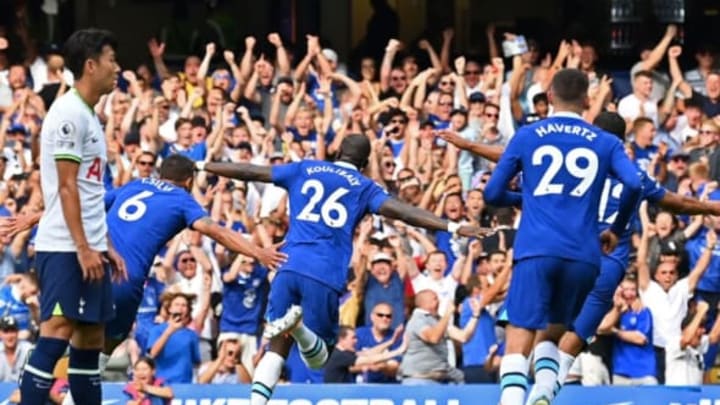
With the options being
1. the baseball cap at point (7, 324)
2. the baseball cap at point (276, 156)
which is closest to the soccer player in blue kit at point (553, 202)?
the baseball cap at point (7, 324)

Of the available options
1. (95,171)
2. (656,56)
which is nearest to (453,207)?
(656,56)

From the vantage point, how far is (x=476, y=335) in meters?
20.2

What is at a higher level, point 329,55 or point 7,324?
point 329,55

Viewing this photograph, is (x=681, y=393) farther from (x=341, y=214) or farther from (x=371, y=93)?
(x=371, y=93)

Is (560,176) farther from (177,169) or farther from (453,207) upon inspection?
(453,207)

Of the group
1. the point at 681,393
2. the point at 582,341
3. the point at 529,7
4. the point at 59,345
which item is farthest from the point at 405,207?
the point at 529,7

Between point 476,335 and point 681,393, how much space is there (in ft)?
8.13

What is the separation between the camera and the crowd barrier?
18.2 meters

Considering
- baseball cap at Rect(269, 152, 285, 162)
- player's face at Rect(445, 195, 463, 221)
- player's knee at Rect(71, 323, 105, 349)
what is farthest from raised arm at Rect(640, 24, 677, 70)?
player's knee at Rect(71, 323, 105, 349)

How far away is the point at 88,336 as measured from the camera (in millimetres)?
13109

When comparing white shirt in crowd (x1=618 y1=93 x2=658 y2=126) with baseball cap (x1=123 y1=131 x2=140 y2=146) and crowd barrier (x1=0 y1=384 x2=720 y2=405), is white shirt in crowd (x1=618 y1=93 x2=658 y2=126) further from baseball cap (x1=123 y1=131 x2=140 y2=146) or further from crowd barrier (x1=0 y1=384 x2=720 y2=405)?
crowd barrier (x1=0 y1=384 x2=720 y2=405)

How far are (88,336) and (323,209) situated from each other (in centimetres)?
268

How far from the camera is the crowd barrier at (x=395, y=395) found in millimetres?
18250

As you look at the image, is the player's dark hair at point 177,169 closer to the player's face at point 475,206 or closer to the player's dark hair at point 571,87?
the player's dark hair at point 571,87
